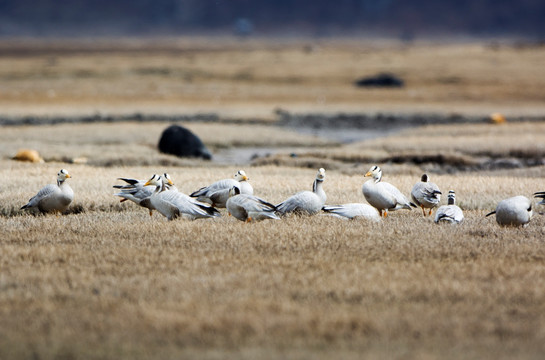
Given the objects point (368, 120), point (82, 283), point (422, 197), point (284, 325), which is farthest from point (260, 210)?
point (368, 120)

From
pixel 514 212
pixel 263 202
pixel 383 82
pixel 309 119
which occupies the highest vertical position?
pixel 383 82

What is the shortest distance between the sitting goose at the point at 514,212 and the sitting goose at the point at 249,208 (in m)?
3.86

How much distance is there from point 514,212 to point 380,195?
2.40 meters

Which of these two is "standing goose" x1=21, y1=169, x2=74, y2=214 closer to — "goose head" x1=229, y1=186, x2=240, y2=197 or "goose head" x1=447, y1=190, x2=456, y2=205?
"goose head" x1=229, y1=186, x2=240, y2=197

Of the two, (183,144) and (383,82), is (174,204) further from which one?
(383,82)

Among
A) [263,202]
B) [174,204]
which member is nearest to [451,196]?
[263,202]

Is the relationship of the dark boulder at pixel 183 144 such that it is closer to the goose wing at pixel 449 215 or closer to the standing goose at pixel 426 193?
the standing goose at pixel 426 193

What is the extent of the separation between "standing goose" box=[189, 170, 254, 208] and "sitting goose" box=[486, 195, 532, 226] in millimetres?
4594

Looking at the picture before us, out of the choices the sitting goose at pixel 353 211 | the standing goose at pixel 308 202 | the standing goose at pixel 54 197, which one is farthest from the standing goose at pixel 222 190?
the standing goose at pixel 54 197

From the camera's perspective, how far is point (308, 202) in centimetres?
1404

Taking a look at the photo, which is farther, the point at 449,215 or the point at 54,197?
the point at 54,197

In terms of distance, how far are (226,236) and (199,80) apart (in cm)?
6233

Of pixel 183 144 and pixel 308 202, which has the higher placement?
pixel 183 144

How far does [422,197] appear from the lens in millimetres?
14641
